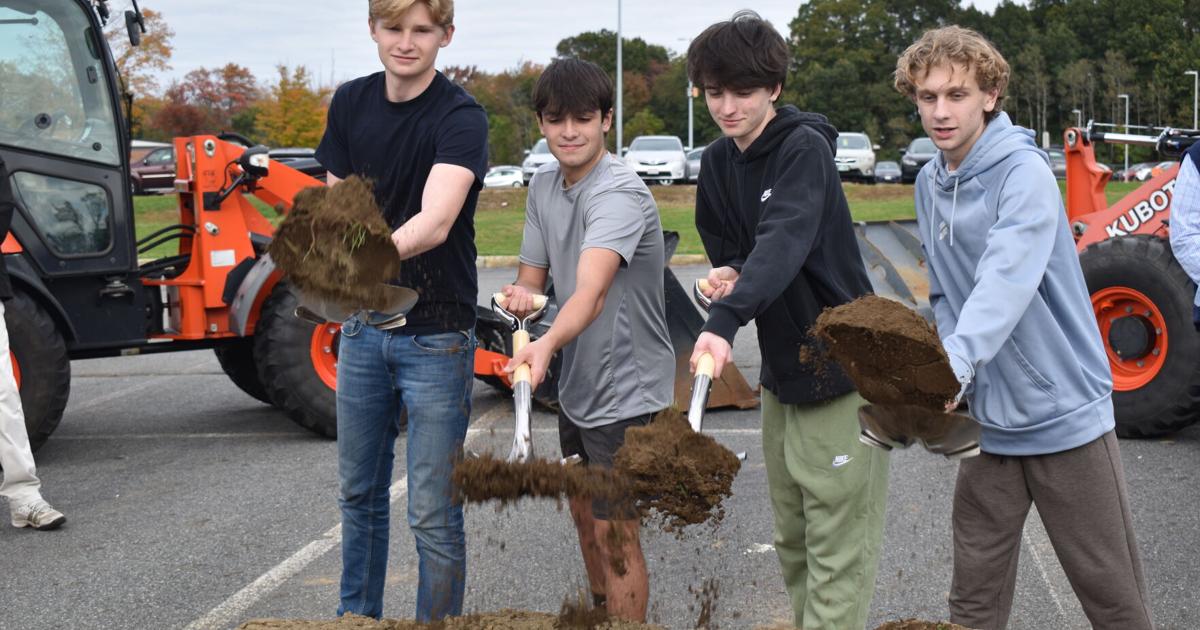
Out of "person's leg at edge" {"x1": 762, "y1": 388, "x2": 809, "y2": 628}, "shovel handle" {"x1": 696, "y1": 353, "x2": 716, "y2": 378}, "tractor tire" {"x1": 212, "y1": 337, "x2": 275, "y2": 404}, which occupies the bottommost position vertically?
"tractor tire" {"x1": 212, "y1": 337, "x2": 275, "y2": 404}

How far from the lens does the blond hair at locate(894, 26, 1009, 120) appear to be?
2.95 metres

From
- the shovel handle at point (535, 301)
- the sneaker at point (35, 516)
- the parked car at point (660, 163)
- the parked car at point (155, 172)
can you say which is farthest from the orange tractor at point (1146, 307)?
the parked car at point (155, 172)

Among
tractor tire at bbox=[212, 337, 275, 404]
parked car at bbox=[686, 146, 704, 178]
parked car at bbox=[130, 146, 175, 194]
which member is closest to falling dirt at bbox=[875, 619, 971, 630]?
tractor tire at bbox=[212, 337, 275, 404]

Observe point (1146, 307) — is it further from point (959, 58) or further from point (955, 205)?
point (959, 58)

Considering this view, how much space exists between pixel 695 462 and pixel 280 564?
8.84ft

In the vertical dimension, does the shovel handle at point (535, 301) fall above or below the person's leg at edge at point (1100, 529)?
above

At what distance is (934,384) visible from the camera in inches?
99.9

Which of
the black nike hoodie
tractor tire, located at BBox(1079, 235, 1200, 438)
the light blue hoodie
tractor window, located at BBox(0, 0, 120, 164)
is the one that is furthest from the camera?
tractor window, located at BBox(0, 0, 120, 164)

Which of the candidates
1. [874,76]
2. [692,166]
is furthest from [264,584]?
[874,76]

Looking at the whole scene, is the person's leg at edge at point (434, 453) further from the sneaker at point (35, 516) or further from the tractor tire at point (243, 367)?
the tractor tire at point (243, 367)

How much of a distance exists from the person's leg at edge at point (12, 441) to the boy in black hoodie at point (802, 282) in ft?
11.7

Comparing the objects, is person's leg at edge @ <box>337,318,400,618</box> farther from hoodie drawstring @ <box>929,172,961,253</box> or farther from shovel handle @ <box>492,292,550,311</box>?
hoodie drawstring @ <box>929,172,961,253</box>

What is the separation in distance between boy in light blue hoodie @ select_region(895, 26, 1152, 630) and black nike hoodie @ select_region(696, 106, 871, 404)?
0.98 feet

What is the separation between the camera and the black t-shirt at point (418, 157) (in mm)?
3350
